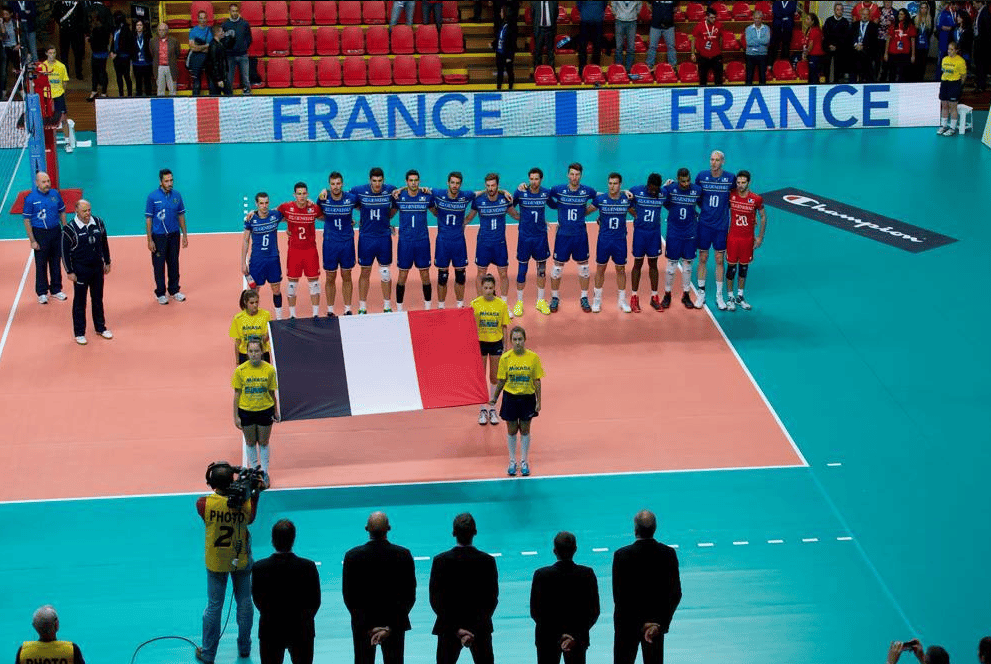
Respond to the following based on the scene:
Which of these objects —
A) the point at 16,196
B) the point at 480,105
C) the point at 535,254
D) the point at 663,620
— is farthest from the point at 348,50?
the point at 663,620

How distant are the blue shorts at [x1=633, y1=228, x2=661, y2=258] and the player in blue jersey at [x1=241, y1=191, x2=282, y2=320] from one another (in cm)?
538

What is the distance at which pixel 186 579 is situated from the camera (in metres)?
12.9

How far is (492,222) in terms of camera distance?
19.1 meters

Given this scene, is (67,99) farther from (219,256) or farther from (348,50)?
(219,256)

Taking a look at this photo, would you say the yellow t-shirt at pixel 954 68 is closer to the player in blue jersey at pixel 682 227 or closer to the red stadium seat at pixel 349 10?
the player in blue jersey at pixel 682 227

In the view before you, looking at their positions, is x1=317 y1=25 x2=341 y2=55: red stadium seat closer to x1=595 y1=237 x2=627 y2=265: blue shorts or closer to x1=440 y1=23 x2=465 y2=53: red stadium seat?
x1=440 y1=23 x2=465 y2=53: red stadium seat

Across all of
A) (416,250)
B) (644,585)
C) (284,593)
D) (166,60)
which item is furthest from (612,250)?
(166,60)

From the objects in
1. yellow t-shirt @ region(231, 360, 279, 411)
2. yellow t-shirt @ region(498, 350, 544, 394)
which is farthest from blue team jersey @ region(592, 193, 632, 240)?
yellow t-shirt @ region(231, 360, 279, 411)

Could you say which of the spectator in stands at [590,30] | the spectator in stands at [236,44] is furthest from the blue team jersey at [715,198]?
the spectator in stands at [236,44]

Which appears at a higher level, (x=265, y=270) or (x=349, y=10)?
(x=349, y=10)

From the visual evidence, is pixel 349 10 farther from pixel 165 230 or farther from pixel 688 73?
pixel 165 230

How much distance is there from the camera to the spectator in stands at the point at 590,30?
32594mm

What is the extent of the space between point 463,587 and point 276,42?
85.2ft

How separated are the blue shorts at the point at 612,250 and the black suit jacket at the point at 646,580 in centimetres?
1019
